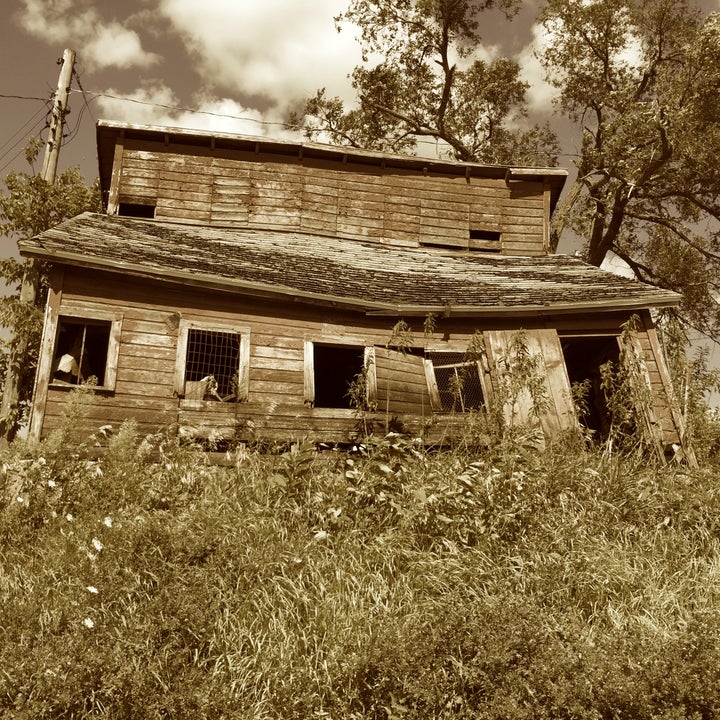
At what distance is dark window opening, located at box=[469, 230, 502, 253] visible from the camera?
16.6m

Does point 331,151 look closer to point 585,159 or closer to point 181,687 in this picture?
point 585,159

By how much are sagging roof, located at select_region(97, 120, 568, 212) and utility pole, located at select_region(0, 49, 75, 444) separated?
3.47 feet

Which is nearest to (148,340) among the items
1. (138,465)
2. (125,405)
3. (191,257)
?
(125,405)

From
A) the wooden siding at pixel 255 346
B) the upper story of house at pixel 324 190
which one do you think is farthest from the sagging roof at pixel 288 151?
the wooden siding at pixel 255 346

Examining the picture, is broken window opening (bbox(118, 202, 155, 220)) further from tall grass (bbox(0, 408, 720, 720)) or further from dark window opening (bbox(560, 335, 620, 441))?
dark window opening (bbox(560, 335, 620, 441))

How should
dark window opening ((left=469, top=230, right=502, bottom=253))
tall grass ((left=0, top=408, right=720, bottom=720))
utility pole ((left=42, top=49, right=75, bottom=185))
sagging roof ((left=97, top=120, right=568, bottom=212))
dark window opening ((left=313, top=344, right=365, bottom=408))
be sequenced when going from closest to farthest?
1. tall grass ((left=0, top=408, right=720, bottom=720))
2. utility pole ((left=42, top=49, right=75, bottom=185))
3. sagging roof ((left=97, top=120, right=568, bottom=212))
4. dark window opening ((left=313, top=344, right=365, bottom=408))
5. dark window opening ((left=469, top=230, right=502, bottom=253))

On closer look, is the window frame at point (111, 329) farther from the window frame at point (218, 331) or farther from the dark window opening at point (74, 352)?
the window frame at point (218, 331)

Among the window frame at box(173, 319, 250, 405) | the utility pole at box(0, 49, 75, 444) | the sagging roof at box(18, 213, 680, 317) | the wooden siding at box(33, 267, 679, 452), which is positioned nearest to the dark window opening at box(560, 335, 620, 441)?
the wooden siding at box(33, 267, 679, 452)

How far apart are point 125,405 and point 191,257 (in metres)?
3.36

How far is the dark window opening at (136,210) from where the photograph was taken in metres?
15.0

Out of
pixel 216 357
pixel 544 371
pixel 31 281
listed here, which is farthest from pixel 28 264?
pixel 544 371

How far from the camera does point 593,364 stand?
551 inches

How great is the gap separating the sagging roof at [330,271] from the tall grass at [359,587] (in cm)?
461

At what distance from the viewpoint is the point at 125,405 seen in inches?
390
